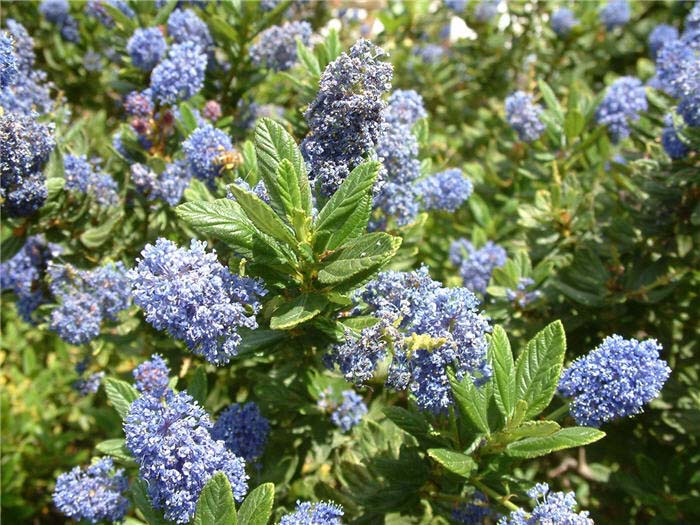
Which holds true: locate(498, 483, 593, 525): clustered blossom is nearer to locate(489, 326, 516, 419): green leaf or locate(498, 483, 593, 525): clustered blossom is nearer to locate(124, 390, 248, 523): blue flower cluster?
locate(489, 326, 516, 419): green leaf

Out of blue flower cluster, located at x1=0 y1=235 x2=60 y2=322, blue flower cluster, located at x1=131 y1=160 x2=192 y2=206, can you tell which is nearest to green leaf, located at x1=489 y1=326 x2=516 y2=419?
blue flower cluster, located at x1=131 y1=160 x2=192 y2=206

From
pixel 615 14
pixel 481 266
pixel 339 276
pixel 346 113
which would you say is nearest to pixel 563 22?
pixel 615 14

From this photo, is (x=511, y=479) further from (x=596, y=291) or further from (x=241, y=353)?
(x=596, y=291)

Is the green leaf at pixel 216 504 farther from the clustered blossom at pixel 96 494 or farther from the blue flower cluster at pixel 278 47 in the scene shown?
the blue flower cluster at pixel 278 47

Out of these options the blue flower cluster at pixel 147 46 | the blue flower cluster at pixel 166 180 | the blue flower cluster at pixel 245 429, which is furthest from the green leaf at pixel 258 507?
the blue flower cluster at pixel 147 46

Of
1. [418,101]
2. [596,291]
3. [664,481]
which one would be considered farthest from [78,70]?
[664,481]

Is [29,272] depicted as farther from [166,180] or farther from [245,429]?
[245,429]
